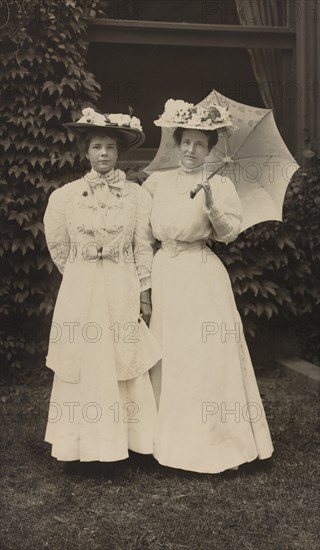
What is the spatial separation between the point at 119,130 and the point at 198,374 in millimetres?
1375

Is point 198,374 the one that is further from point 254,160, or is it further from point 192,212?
point 254,160

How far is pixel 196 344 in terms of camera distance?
4.08 meters

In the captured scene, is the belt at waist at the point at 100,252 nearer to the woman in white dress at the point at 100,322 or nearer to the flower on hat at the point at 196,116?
the woman in white dress at the point at 100,322

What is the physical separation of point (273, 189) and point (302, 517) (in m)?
1.80

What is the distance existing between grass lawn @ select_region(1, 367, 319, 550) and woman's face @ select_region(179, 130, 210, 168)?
67.1 inches

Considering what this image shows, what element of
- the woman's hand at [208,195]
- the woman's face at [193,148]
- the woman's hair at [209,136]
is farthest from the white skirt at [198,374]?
the woman's hair at [209,136]

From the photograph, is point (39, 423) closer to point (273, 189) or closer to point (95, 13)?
point (273, 189)

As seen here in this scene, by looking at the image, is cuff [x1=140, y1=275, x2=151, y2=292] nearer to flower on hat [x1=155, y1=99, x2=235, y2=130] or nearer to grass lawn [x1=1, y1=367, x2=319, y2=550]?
flower on hat [x1=155, y1=99, x2=235, y2=130]

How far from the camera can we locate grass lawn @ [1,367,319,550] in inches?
132

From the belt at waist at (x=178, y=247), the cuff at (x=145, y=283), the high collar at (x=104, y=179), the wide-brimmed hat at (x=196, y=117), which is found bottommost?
the cuff at (x=145, y=283)

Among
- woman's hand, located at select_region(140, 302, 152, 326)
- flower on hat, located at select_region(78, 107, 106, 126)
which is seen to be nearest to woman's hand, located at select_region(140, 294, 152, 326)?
woman's hand, located at select_region(140, 302, 152, 326)

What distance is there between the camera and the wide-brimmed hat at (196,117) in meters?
3.99

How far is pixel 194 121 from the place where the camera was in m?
4.00

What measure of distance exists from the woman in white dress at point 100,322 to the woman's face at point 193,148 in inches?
10.3
